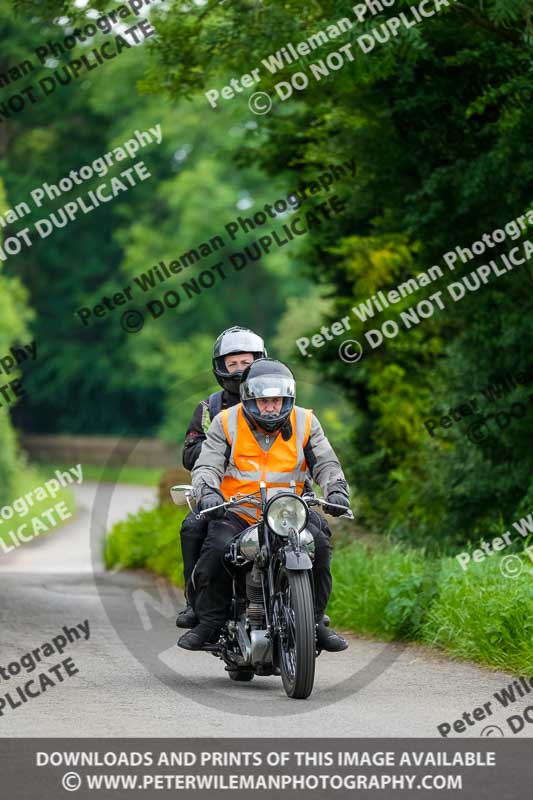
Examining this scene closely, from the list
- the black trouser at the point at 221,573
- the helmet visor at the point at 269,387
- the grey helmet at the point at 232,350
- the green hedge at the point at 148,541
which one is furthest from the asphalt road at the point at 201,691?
the green hedge at the point at 148,541

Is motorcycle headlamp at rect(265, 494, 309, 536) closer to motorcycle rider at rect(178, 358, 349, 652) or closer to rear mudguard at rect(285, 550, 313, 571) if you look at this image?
rear mudguard at rect(285, 550, 313, 571)

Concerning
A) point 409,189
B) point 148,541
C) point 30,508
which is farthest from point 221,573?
point 30,508

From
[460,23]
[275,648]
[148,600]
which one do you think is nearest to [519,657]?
[275,648]

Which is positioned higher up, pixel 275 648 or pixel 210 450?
pixel 210 450

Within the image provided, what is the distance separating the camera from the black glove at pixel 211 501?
9.59 meters

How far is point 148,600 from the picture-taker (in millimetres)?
17453

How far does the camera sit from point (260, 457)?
985cm

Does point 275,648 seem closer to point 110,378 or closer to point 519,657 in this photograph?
point 519,657

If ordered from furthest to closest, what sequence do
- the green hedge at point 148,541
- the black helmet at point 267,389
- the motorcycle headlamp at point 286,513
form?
the green hedge at point 148,541
the black helmet at point 267,389
the motorcycle headlamp at point 286,513

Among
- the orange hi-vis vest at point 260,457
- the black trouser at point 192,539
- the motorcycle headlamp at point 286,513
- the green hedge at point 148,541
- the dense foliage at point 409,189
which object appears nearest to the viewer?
the motorcycle headlamp at point 286,513

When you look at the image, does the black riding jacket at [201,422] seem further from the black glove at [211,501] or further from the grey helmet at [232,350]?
the black glove at [211,501]

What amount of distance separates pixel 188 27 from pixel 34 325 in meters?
49.2

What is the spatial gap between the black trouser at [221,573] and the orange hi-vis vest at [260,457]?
0.71 ft

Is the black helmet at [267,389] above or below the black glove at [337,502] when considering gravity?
above
